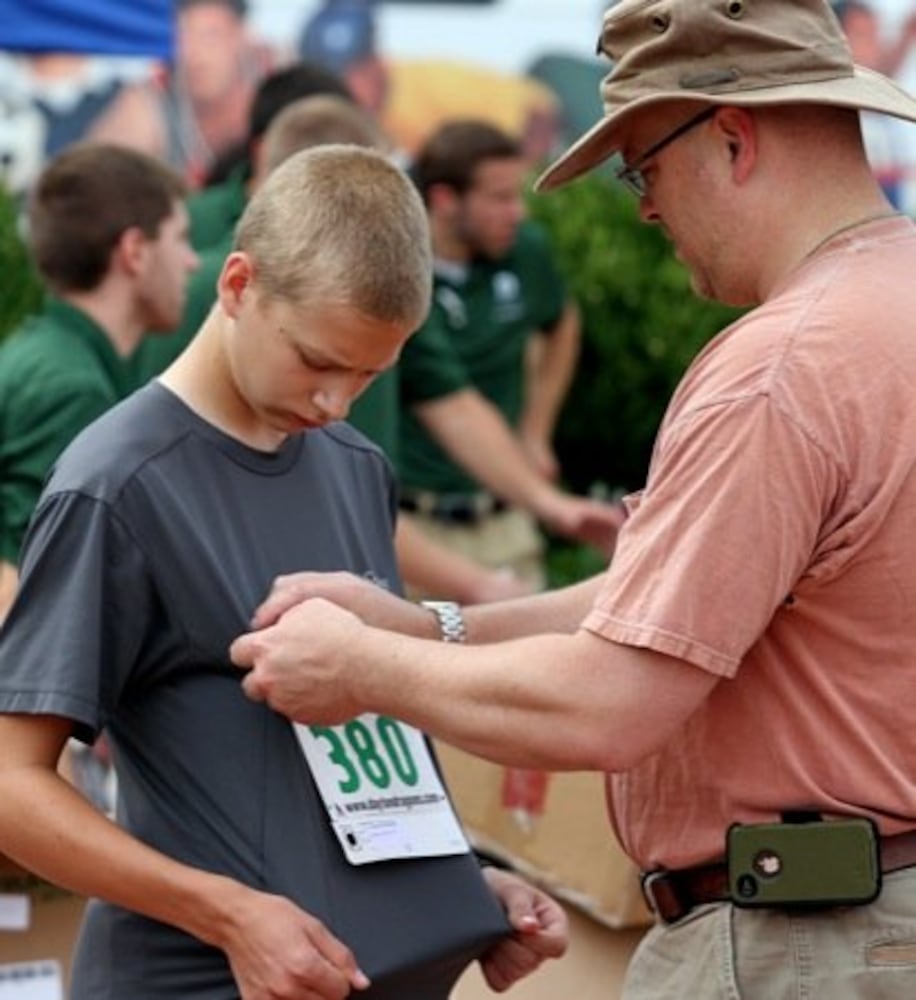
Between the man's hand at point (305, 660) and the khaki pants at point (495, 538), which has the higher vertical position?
the man's hand at point (305, 660)

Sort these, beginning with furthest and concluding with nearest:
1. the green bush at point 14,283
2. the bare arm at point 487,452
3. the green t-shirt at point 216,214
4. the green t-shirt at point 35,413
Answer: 1. the green bush at point 14,283
2. the bare arm at point 487,452
3. the green t-shirt at point 216,214
4. the green t-shirt at point 35,413

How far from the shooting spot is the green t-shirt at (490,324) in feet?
25.7

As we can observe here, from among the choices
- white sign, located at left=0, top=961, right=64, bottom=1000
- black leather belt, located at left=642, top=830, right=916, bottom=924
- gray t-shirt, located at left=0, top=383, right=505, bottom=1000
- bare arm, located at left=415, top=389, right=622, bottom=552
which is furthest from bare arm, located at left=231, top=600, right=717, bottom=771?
bare arm, located at left=415, top=389, right=622, bottom=552

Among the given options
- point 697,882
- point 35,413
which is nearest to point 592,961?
point 35,413

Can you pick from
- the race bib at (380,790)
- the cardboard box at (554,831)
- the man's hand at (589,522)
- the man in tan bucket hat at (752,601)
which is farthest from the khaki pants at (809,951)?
the man's hand at (589,522)

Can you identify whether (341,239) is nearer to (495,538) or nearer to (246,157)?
(246,157)

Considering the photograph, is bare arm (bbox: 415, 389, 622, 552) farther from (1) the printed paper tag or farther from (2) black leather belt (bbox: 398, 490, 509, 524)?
(1) the printed paper tag

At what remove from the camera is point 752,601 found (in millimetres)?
2895

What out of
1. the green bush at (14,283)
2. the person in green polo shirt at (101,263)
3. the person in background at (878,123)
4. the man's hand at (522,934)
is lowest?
the person in background at (878,123)

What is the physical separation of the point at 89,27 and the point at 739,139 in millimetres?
6354

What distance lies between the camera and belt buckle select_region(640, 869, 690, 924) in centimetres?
319

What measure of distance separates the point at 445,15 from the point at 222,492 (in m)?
8.45

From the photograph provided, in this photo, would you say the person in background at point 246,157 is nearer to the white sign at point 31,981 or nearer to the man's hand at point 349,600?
the white sign at point 31,981

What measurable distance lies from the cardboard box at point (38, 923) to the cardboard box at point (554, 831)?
74 cm
